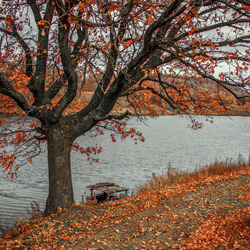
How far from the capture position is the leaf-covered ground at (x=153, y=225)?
618 centimetres

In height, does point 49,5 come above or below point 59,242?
above

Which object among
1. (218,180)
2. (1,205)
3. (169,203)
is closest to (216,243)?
(169,203)

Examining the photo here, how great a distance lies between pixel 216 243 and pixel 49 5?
8.25 m

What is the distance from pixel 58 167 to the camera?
30.0 feet

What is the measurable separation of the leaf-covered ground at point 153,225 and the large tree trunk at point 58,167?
44 centimetres

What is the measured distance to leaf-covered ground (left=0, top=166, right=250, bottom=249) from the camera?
618 centimetres

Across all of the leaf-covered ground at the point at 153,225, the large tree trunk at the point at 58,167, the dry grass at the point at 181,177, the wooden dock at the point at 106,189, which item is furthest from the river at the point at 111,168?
the leaf-covered ground at the point at 153,225

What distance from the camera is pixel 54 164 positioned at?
915 cm

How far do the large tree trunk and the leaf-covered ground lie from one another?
44 cm

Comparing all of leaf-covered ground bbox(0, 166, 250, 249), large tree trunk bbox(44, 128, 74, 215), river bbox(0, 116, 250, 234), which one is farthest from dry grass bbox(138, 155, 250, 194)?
large tree trunk bbox(44, 128, 74, 215)

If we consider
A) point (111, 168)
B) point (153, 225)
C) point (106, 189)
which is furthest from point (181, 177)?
point (111, 168)

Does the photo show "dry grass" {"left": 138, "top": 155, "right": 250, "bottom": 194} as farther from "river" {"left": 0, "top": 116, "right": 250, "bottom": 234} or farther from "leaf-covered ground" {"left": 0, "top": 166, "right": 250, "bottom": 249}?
"leaf-covered ground" {"left": 0, "top": 166, "right": 250, "bottom": 249}

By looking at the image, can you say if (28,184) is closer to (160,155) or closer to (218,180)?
(218,180)

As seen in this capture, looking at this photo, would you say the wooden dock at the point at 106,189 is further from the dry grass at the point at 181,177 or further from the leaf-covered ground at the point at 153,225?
the leaf-covered ground at the point at 153,225
